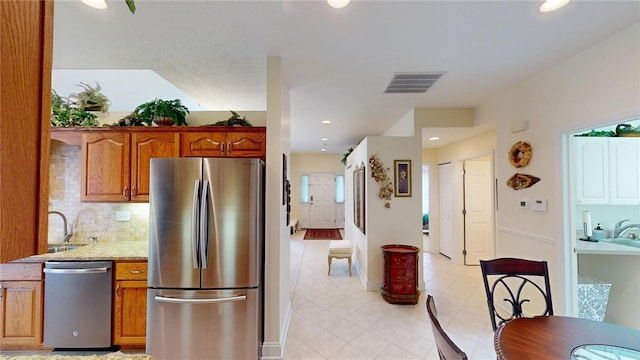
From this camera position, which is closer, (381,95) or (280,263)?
(280,263)

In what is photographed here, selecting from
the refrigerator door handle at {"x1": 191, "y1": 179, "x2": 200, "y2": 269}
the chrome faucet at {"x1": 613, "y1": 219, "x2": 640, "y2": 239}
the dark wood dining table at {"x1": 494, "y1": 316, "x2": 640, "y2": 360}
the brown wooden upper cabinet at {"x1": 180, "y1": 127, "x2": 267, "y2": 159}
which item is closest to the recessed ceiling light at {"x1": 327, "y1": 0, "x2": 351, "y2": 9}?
the brown wooden upper cabinet at {"x1": 180, "y1": 127, "x2": 267, "y2": 159}

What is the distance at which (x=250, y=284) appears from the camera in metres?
2.16

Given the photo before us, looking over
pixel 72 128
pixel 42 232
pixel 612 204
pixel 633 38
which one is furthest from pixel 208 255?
pixel 612 204

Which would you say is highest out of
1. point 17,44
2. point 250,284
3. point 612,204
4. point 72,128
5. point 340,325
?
point 72,128

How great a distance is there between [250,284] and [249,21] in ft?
6.60

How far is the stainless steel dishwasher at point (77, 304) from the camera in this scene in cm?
227

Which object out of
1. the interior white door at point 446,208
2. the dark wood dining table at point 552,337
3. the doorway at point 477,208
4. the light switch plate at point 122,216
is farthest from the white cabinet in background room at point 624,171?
the light switch plate at point 122,216

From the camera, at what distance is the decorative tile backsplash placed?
9.30ft

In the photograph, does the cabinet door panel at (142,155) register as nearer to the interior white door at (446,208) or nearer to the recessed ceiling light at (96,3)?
the recessed ceiling light at (96,3)

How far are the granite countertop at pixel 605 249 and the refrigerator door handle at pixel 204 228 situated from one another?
3.31m

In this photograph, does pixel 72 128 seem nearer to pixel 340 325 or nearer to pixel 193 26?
pixel 193 26

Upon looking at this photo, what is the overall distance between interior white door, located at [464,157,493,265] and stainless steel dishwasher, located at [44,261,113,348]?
216 inches

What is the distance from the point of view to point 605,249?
2426 millimetres

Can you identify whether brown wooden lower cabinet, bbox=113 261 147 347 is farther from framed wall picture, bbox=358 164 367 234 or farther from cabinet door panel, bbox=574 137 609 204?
cabinet door panel, bbox=574 137 609 204
